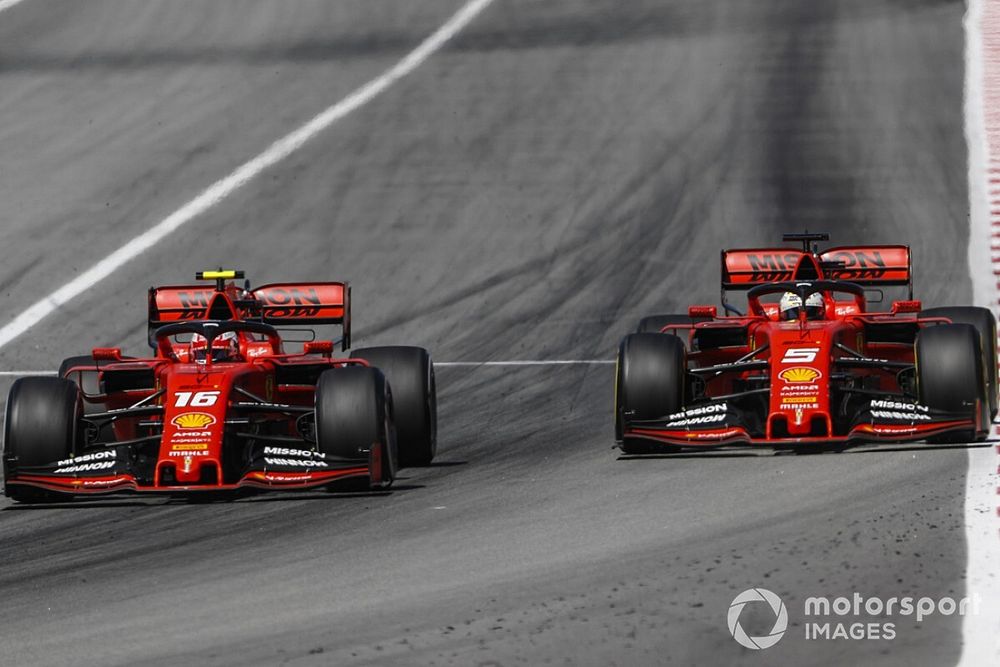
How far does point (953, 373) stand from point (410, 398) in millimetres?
4030

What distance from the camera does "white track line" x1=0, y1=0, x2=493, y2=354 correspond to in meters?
22.3

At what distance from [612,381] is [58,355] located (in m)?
6.27

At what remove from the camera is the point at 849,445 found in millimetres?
13602

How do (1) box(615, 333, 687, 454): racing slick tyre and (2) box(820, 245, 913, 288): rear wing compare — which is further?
(2) box(820, 245, 913, 288): rear wing

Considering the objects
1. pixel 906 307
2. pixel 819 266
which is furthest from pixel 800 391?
pixel 819 266

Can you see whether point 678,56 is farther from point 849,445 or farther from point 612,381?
point 849,445

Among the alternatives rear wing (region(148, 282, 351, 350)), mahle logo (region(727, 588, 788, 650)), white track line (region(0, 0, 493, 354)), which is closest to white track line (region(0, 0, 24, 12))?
white track line (region(0, 0, 493, 354))

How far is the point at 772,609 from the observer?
8062mm

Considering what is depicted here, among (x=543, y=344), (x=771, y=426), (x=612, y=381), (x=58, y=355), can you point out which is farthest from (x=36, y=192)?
(x=771, y=426)

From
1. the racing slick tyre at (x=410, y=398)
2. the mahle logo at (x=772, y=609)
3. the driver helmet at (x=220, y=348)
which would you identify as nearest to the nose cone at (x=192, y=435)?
the driver helmet at (x=220, y=348)

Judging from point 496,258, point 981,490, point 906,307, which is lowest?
point 981,490

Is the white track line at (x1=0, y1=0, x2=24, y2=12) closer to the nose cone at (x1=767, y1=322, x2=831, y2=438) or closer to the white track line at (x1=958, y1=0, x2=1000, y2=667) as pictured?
the white track line at (x1=958, y1=0, x2=1000, y2=667)

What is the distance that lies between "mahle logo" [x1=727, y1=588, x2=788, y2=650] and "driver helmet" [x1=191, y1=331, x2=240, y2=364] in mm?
6251

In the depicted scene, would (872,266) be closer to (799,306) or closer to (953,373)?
(799,306)
